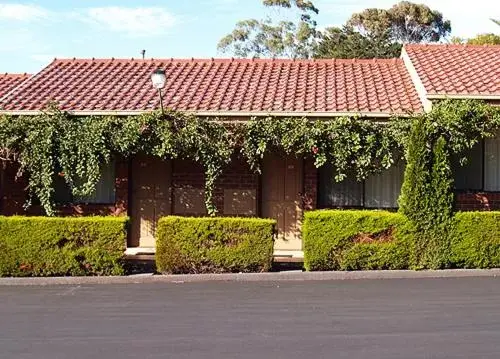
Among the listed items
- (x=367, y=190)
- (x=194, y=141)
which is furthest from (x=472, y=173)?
(x=194, y=141)

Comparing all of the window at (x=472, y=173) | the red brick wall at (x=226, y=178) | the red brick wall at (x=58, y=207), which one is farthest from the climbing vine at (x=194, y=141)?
the red brick wall at (x=58, y=207)

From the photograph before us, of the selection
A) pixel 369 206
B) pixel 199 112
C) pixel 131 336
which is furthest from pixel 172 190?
pixel 131 336

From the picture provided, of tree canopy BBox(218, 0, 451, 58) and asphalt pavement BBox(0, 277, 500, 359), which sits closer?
asphalt pavement BBox(0, 277, 500, 359)

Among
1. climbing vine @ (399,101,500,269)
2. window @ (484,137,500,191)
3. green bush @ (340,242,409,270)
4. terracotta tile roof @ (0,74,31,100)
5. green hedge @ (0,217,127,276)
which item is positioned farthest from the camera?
terracotta tile roof @ (0,74,31,100)

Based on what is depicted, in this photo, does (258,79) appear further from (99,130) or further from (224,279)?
(224,279)

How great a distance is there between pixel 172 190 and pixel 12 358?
935 cm

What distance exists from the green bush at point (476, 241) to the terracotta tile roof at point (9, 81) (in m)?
10.9

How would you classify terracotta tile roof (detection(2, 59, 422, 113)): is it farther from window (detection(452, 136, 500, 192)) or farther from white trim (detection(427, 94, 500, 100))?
window (detection(452, 136, 500, 192))

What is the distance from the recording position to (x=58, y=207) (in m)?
15.9

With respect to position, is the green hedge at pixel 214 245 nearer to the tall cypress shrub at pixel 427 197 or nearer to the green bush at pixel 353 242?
the green bush at pixel 353 242

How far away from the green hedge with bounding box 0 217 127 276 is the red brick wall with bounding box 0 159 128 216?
3258 mm

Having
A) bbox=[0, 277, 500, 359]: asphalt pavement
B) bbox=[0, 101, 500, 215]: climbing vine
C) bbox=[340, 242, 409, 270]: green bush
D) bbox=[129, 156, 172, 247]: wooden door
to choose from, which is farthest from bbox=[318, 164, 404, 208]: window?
bbox=[0, 277, 500, 359]: asphalt pavement

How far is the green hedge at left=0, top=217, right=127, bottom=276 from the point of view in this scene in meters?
12.6

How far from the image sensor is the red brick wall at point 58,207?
16.0 metres
